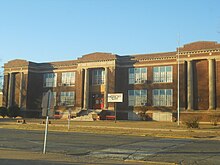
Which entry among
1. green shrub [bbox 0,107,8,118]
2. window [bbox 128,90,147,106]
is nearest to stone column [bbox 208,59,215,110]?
window [bbox 128,90,147,106]

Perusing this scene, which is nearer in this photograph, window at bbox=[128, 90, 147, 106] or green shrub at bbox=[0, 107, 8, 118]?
window at bbox=[128, 90, 147, 106]

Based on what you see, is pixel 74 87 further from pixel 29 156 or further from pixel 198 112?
pixel 29 156

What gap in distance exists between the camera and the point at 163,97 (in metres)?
52.3

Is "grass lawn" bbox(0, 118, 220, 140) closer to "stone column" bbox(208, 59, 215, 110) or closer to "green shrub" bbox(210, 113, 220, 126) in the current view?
"green shrub" bbox(210, 113, 220, 126)

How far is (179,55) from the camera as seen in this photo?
Answer: 49.9m

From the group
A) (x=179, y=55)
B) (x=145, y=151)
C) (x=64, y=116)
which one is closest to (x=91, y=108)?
(x=64, y=116)

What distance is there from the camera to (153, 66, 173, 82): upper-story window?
171ft

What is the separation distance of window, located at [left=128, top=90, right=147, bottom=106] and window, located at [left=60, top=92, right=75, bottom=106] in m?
11.6

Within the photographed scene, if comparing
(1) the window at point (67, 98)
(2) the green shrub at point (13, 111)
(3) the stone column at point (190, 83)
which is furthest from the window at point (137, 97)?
(2) the green shrub at point (13, 111)

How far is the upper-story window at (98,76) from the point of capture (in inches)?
2272

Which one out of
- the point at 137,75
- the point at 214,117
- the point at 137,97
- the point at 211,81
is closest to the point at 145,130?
the point at 214,117

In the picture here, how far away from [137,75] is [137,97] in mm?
3759

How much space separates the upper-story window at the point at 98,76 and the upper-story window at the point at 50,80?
9183mm

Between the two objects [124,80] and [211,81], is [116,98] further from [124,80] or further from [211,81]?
[211,81]
